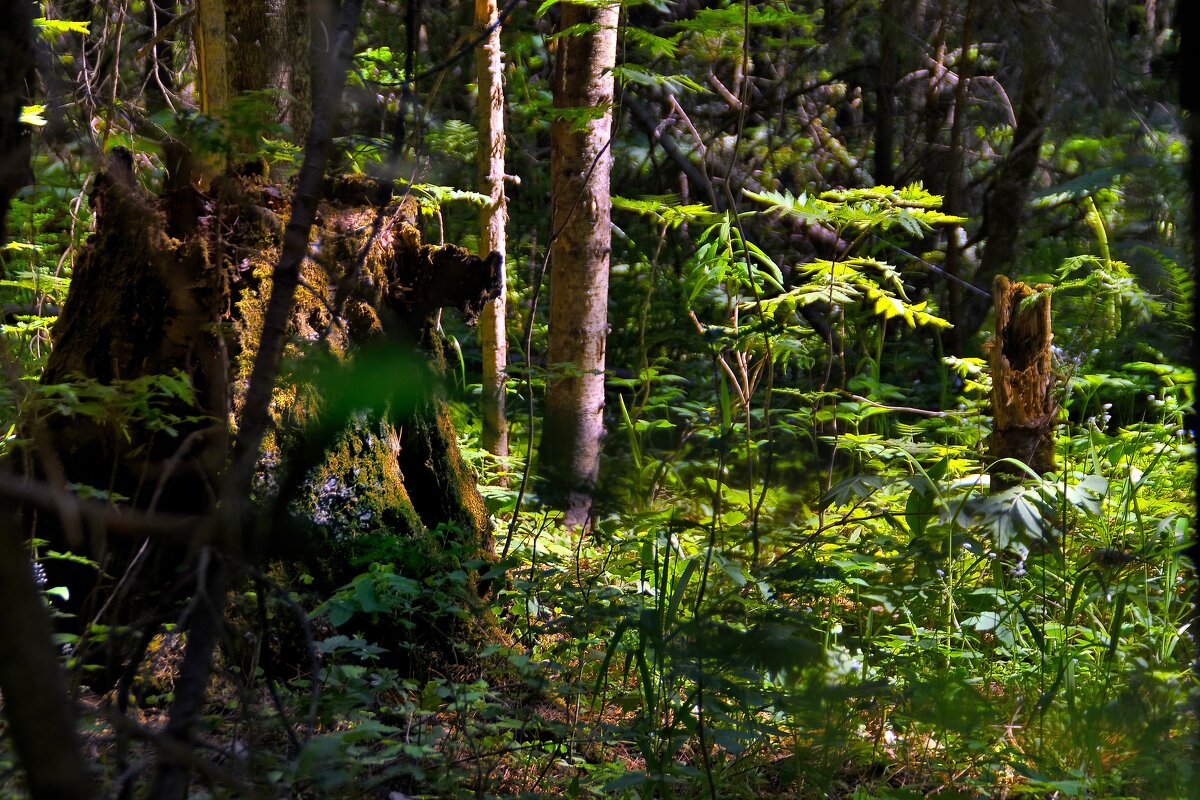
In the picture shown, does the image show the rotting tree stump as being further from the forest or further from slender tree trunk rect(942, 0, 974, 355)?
slender tree trunk rect(942, 0, 974, 355)

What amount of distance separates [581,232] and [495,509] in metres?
1.43

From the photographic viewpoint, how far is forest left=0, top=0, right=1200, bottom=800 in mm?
1630

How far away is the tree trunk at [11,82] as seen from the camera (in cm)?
118

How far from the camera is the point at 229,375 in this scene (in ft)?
9.40

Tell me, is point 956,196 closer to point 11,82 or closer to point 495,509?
point 495,509

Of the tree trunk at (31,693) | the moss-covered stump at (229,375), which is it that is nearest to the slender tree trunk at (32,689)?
the tree trunk at (31,693)

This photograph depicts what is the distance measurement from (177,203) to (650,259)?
5015 mm

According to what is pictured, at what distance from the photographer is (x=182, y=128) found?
2.47 meters

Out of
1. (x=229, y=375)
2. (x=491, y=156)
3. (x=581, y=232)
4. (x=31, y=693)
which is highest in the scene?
(x=491, y=156)

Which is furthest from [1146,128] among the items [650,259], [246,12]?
[650,259]

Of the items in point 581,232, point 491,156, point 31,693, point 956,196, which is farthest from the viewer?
point 956,196

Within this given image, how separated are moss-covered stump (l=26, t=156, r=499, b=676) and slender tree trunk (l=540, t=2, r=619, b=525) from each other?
1166mm

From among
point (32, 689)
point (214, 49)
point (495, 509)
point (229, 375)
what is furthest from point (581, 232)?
point (32, 689)

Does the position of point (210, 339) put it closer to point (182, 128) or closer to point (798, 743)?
point (182, 128)
